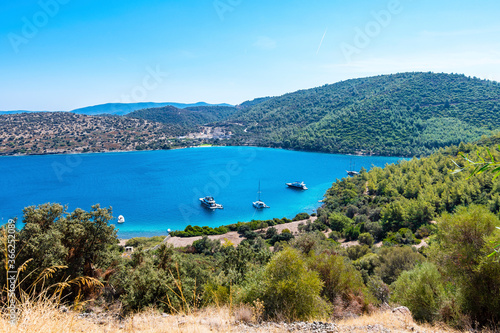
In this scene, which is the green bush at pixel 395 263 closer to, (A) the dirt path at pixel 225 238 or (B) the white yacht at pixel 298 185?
(A) the dirt path at pixel 225 238

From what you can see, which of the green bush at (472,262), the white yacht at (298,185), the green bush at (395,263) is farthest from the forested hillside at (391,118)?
the green bush at (472,262)

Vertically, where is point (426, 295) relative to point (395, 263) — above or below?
above

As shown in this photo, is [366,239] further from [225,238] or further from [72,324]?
[72,324]

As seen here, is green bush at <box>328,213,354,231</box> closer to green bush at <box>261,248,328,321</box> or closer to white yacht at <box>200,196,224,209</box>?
white yacht at <box>200,196,224,209</box>

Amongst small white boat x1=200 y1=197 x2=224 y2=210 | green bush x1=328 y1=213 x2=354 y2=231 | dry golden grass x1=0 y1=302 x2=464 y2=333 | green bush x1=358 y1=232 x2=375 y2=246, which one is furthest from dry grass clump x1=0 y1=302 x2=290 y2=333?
small white boat x1=200 y1=197 x2=224 y2=210

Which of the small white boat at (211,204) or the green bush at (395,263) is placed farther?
the small white boat at (211,204)

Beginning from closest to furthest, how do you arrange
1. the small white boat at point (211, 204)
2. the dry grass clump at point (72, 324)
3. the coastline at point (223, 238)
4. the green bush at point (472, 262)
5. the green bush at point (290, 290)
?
the dry grass clump at point (72, 324), the green bush at point (472, 262), the green bush at point (290, 290), the coastline at point (223, 238), the small white boat at point (211, 204)

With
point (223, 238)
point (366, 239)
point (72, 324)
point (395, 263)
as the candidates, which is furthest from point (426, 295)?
point (223, 238)
